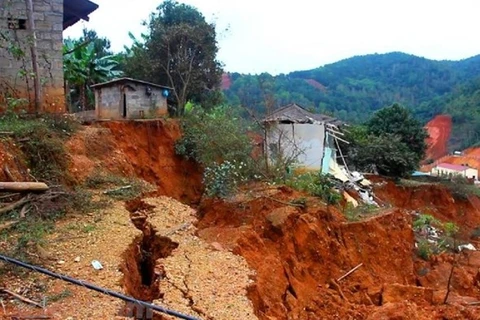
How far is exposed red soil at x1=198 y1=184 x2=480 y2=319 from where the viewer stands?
8.89m

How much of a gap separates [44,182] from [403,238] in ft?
29.6

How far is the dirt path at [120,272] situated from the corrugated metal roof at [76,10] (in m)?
8.32

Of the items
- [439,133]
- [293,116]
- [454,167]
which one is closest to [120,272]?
[293,116]

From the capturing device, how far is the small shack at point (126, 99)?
49.4 ft

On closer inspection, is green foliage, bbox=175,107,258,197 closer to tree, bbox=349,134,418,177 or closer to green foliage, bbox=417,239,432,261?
green foliage, bbox=417,239,432,261

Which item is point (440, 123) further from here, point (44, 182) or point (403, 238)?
point (44, 182)

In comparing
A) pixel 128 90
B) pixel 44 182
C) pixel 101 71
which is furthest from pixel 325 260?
pixel 101 71

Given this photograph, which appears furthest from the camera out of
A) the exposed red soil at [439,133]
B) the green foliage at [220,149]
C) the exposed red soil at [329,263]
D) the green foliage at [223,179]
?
the exposed red soil at [439,133]

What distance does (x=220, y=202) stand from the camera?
11.3 meters

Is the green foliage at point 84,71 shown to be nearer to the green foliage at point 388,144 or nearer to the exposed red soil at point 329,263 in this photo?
the exposed red soil at point 329,263

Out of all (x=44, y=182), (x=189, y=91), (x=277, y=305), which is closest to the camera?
(x=277, y=305)

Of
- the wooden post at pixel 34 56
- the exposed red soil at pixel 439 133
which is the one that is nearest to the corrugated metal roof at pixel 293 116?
the wooden post at pixel 34 56

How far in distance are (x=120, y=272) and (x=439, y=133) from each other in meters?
50.7

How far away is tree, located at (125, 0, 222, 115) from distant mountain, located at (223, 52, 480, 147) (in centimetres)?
1423
